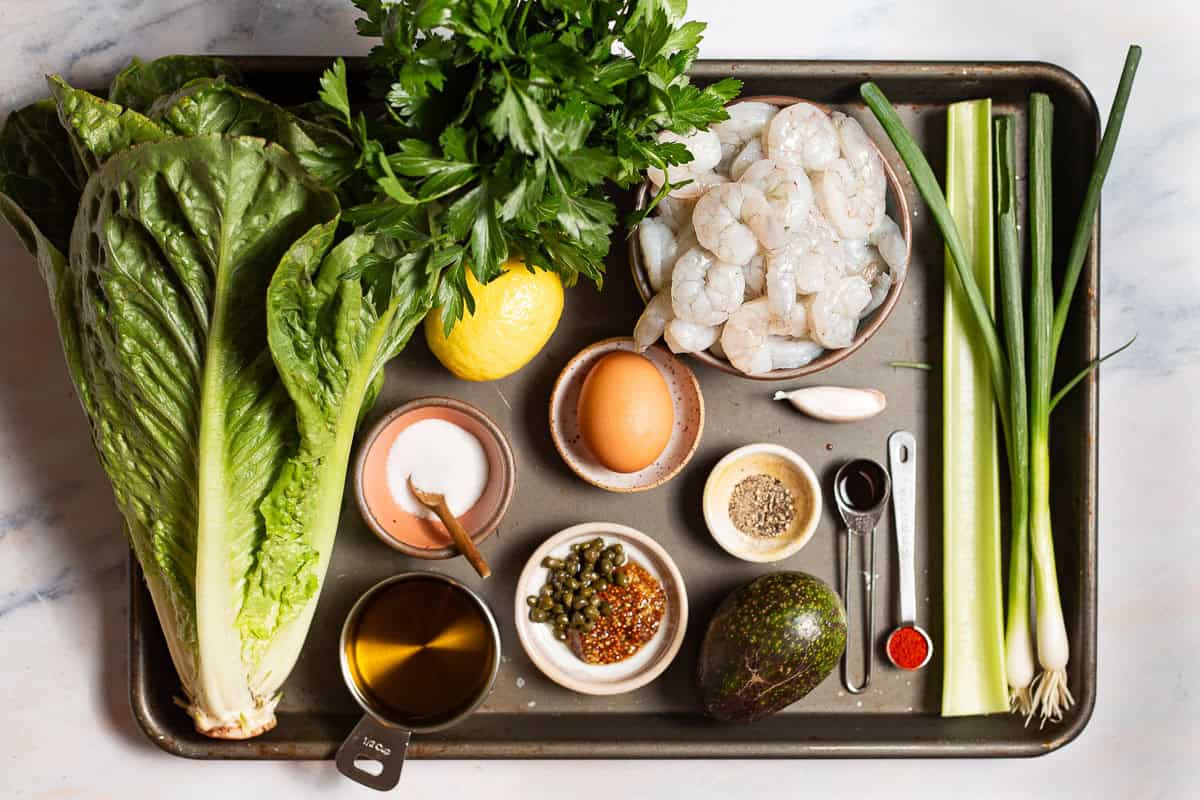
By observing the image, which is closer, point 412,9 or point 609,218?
point 412,9

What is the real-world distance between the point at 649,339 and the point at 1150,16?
132cm

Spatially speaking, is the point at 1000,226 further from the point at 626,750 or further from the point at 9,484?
the point at 9,484

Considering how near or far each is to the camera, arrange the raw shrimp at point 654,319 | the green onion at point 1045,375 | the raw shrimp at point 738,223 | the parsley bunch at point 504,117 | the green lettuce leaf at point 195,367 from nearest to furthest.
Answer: the parsley bunch at point 504,117
the green lettuce leaf at point 195,367
the raw shrimp at point 738,223
the raw shrimp at point 654,319
the green onion at point 1045,375

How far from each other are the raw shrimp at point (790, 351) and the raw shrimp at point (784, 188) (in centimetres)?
23

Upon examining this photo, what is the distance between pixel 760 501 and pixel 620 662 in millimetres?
436

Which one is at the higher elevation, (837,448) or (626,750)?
(837,448)

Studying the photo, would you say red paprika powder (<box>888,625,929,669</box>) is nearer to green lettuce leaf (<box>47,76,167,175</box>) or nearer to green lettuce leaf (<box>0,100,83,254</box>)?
green lettuce leaf (<box>47,76,167,175</box>)

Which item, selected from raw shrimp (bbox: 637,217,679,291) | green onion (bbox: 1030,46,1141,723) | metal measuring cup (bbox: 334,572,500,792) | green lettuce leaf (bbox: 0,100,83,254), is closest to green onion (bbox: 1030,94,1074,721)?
green onion (bbox: 1030,46,1141,723)

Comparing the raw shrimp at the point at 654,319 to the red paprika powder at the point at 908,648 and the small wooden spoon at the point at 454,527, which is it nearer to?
the small wooden spoon at the point at 454,527

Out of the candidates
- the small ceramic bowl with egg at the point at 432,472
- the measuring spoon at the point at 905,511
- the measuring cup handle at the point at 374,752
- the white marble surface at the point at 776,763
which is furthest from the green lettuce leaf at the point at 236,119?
the measuring spoon at the point at 905,511

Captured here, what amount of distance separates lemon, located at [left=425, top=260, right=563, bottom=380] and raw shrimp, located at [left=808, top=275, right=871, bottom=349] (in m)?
0.49

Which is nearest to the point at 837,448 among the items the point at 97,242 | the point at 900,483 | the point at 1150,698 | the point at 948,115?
the point at 900,483

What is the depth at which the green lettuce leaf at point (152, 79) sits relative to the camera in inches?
69.1

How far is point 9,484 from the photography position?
2057 mm
